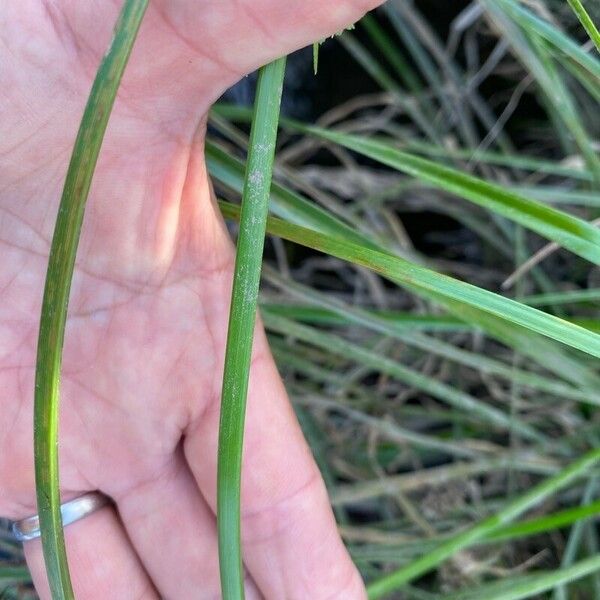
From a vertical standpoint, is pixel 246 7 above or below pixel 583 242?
above

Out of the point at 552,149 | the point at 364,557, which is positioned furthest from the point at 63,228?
the point at 552,149

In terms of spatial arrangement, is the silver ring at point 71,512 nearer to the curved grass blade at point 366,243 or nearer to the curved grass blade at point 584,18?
the curved grass blade at point 366,243

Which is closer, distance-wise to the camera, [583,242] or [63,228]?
[63,228]

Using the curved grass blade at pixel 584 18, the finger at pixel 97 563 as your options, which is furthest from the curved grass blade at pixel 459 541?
the curved grass blade at pixel 584 18

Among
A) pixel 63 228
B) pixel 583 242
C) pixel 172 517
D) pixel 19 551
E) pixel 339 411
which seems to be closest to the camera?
pixel 63 228

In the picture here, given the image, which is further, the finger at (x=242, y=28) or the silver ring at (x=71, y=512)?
the silver ring at (x=71, y=512)

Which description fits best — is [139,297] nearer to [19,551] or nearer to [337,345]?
[337,345]

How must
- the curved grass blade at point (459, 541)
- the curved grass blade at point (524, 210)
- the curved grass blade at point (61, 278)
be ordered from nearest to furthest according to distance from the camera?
the curved grass blade at point (61, 278)
the curved grass blade at point (524, 210)
the curved grass blade at point (459, 541)

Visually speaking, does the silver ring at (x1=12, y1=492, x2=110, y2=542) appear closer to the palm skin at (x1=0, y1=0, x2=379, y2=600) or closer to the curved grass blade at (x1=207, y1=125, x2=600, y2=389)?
the palm skin at (x1=0, y1=0, x2=379, y2=600)
